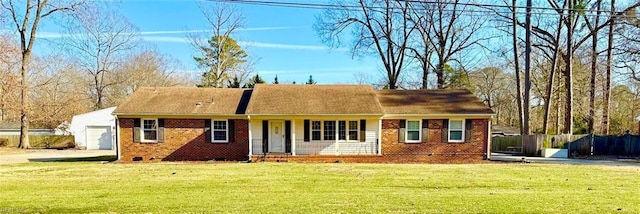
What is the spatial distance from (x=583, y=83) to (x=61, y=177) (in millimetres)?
34049

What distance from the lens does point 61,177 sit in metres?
11.8

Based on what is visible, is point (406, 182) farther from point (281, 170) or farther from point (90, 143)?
point (90, 143)

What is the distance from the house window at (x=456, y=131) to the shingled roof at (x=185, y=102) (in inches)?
399

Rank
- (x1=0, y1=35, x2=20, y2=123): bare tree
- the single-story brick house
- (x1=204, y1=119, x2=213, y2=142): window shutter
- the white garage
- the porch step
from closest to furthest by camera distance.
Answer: the porch step → the single-story brick house → (x1=204, y1=119, x2=213, y2=142): window shutter → (x1=0, y1=35, x2=20, y2=123): bare tree → the white garage

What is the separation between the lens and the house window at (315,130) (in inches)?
745

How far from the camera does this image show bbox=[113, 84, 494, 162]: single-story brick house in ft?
59.8

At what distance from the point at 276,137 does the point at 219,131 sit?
2.75 meters

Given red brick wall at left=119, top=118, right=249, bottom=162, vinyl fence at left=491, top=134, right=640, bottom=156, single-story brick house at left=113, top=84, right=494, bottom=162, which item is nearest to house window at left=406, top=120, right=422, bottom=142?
single-story brick house at left=113, top=84, right=494, bottom=162

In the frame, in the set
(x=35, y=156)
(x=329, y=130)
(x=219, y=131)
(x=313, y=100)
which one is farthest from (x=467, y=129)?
(x=35, y=156)

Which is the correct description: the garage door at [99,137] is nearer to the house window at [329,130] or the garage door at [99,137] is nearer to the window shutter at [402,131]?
the house window at [329,130]

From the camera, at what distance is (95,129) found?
1155 inches

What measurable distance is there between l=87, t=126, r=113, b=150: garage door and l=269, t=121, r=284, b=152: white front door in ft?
55.2

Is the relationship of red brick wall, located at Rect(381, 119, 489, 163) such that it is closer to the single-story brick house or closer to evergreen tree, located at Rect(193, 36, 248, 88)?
the single-story brick house

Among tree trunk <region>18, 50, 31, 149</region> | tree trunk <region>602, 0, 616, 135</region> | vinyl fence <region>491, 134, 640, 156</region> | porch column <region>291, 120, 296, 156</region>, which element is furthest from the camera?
tree trunk <region>18, 50, 31, 149</region>
